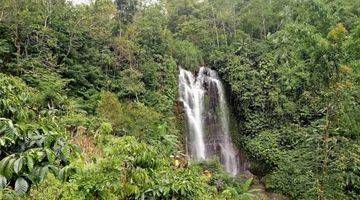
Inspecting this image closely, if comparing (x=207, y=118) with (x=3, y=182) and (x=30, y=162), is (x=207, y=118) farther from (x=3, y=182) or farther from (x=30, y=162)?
(x=3, y=182)

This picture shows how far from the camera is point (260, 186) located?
46.7ft

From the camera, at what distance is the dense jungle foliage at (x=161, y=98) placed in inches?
125

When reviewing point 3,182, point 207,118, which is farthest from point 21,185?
point 207,118

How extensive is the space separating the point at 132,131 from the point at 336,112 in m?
5.82

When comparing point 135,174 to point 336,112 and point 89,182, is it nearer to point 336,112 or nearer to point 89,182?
point 89,182

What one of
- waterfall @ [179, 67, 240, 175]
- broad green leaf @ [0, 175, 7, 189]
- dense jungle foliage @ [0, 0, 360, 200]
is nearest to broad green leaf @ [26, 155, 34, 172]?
dense jungle foliage @ [0, 0, 360, 200]

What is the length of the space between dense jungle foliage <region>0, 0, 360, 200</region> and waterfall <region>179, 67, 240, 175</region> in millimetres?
595

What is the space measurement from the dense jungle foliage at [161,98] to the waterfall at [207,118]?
1.95 ft

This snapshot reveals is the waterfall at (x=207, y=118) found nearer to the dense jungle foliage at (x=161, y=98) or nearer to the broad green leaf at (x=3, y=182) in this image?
the dense jungle foliage at (x=161, y=98)

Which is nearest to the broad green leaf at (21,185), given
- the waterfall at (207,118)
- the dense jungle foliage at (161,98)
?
the dense jungle foliage at (161,98)

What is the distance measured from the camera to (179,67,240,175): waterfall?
15586 mm

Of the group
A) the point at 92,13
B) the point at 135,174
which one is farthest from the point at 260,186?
the point at 135,174

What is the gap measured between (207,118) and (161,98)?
2.65 m

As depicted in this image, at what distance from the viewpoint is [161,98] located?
15.0 m
